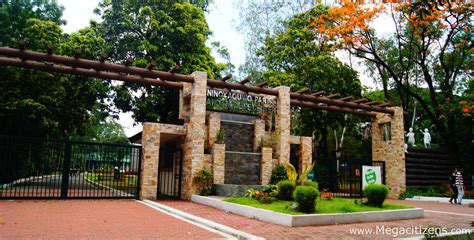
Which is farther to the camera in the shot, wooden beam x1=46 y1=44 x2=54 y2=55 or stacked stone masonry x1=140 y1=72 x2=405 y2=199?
stacked stone masonry x1=140 y1=72 x2=405 y2=199

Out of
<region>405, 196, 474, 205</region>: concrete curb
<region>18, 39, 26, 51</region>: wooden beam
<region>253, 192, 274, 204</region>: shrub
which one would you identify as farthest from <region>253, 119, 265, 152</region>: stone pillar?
<region>18, 39, 26, 51</region>: wooden beam

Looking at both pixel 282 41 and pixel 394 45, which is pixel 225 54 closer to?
pixel 282 41

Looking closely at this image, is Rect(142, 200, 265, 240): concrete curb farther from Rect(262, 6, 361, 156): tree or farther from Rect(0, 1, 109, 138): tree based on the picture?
Rect(262, 6, 361, 156): tree

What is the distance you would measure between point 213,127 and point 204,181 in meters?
2.55

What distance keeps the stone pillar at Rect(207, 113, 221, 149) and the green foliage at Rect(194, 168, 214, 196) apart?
1474 millimetres

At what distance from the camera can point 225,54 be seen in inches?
1227

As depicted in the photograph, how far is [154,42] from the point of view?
77.0 ft

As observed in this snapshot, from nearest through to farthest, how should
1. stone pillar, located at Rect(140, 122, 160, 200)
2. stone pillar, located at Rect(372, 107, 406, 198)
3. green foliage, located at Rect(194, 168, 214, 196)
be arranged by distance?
stone pillar, located at Rect(140, 122, 160, 200) → green foliage, located at Rect(194, 168, 214, 196) → stone pillar, located at Rect(372, 107, 406, 198)

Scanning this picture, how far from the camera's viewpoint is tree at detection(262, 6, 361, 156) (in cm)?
2305

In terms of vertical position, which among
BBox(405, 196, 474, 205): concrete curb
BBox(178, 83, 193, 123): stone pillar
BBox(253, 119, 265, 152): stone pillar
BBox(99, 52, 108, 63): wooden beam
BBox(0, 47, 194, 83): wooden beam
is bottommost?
BBox(405, 196, 474, 205): concrete curb

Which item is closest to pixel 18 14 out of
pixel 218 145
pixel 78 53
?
pixel 78 53

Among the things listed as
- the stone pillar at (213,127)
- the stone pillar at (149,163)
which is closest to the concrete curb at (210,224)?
the stone pillar at (149,163)

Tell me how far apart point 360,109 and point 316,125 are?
3.95m

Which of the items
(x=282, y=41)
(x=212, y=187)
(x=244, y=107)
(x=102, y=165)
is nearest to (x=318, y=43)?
(x=282, y=41)
